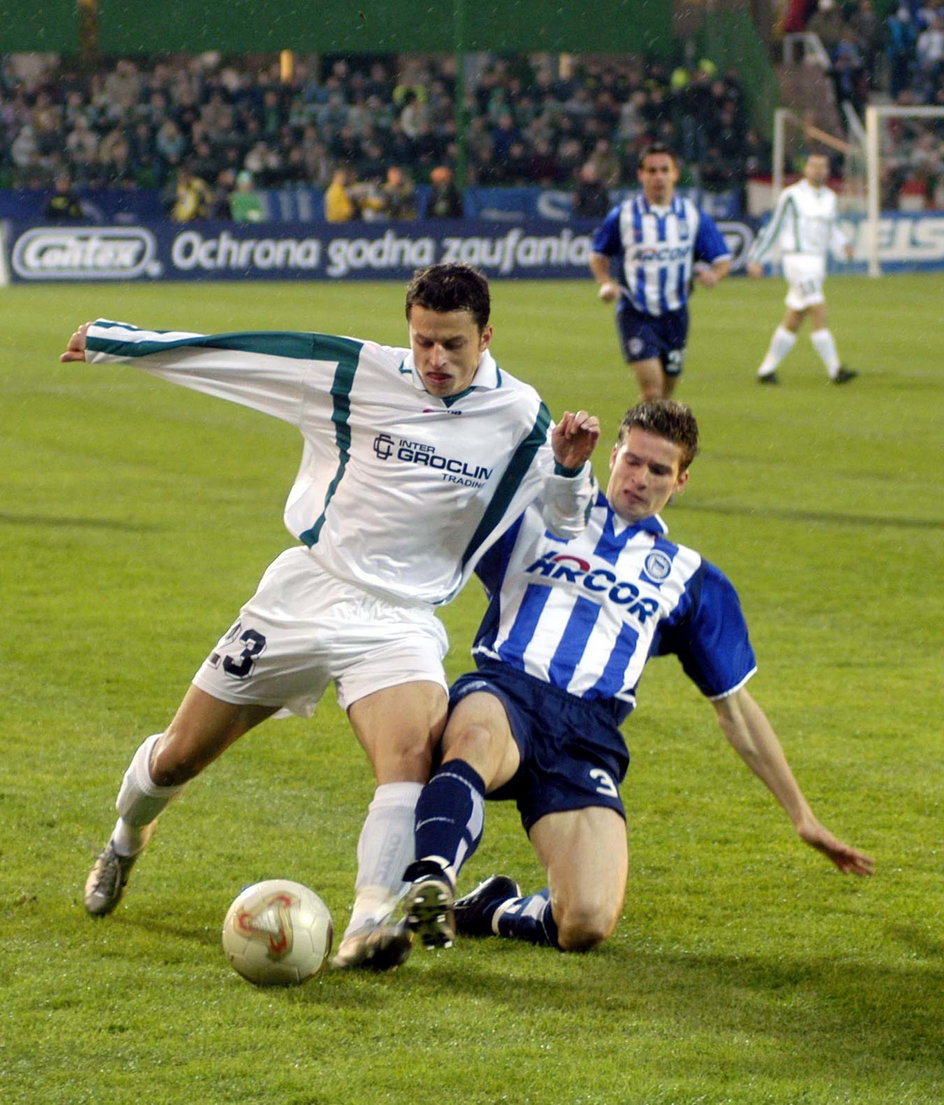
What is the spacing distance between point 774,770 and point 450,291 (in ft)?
4.76

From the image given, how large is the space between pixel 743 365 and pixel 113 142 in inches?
639

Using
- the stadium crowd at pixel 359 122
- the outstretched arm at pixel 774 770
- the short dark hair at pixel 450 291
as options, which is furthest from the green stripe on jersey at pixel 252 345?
the stadium crowd at pixel 359 122

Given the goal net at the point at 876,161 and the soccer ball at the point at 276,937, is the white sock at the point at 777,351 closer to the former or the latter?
the goal net at the point at 876,161

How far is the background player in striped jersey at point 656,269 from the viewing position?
12.0 m

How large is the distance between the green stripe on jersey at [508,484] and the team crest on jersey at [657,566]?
17.9 inches

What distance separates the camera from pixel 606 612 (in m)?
4.58

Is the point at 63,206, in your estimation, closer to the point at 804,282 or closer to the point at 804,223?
the point at 804,223

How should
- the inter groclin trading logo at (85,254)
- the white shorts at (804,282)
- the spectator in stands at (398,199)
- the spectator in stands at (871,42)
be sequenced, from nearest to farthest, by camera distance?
the white shorts at (804,282), the inter groclin trading logo at (85,254), the spectator in stands at (398,199), the spectator in stands at (871,42)

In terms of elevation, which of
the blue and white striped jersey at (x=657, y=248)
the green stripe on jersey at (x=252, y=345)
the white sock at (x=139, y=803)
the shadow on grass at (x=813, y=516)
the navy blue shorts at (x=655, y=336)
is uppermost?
the green stripe on jersey at (x=252, y=345)

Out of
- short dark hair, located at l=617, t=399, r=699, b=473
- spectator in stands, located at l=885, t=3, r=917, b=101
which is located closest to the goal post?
spectator in stands, located at l=885, t=3, r=917, b=101

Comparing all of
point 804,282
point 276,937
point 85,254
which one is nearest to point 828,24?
point 85,254

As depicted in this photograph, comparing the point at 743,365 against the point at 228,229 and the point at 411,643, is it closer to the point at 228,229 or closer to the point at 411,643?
the point at 228,229

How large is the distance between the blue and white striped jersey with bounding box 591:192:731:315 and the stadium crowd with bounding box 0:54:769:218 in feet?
57.1

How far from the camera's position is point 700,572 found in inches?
184
